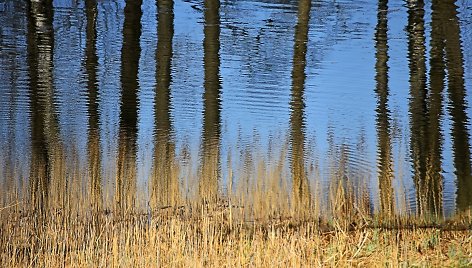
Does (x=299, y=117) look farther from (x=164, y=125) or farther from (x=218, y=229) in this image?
(x=218, y=229)

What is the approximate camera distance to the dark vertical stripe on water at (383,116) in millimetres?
11750

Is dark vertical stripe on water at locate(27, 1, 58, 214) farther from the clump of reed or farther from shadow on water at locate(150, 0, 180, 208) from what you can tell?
shadow on water at locate(150, 0, 180, 208)

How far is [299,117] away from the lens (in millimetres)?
15500

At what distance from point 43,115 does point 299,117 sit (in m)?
4.10

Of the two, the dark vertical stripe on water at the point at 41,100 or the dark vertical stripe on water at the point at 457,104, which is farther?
the dark vertical stripe on water at the point at 457,104

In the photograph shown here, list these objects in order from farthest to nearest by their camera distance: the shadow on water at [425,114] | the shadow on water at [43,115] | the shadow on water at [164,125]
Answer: the shadow on water at [425,114]
the shadow on water at [43,115]
the shadow on water at [164,125]

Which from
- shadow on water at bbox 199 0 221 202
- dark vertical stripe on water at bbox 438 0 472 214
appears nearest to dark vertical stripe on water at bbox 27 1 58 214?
shadow on water at bbox 199 0 221 202

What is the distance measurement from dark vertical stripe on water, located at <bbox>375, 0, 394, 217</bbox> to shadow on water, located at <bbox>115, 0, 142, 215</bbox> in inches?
117

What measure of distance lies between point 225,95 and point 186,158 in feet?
11.8

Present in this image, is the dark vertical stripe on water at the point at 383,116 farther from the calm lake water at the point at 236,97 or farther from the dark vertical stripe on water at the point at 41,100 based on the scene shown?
the dark vertical stripe on water at the point at 41,100

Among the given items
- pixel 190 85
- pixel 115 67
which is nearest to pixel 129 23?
pixel 115 67

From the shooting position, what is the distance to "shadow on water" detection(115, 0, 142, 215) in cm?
1113

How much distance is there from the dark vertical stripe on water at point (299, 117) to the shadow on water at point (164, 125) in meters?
1.46

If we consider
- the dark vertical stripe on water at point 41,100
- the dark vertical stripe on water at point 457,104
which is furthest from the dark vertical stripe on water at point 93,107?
the dark vertical stripe on water at point 457,104
